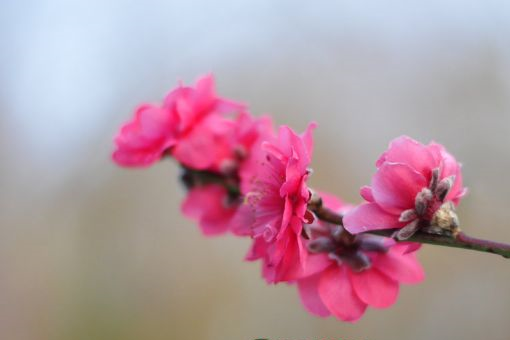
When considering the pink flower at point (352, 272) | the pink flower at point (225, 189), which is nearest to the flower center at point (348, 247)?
the pink flower at point (352, 272)

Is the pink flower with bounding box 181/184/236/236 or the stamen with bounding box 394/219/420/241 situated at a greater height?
the pink flower with bounding box 181/184/236/236

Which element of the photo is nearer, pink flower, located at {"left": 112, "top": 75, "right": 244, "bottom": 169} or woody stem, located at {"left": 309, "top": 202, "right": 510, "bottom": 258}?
woody stem, located at {"left": 309, "top": 202, "right": 510, "bottom": 258}

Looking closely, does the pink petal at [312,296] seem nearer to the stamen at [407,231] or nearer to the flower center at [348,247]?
the flower center at [348,247]

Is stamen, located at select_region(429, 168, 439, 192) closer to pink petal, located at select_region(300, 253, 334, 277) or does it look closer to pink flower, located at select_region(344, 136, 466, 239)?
pink flower, located at select_region(344, 136, 466, 239)

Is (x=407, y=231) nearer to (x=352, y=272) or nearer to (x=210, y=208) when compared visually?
(x=352, y=272)

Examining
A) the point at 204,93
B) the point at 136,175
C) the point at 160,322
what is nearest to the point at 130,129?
the point at 204,93

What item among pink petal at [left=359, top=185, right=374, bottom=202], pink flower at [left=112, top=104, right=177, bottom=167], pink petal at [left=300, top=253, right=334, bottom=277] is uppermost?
pink flower at [left=112, top=104, right=177, bottom=167]

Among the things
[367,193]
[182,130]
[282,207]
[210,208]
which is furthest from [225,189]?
[367,193]

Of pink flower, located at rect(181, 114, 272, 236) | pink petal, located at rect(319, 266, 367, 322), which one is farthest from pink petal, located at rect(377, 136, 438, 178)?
pink flower, located at rect(181, 114, 272, 236)
